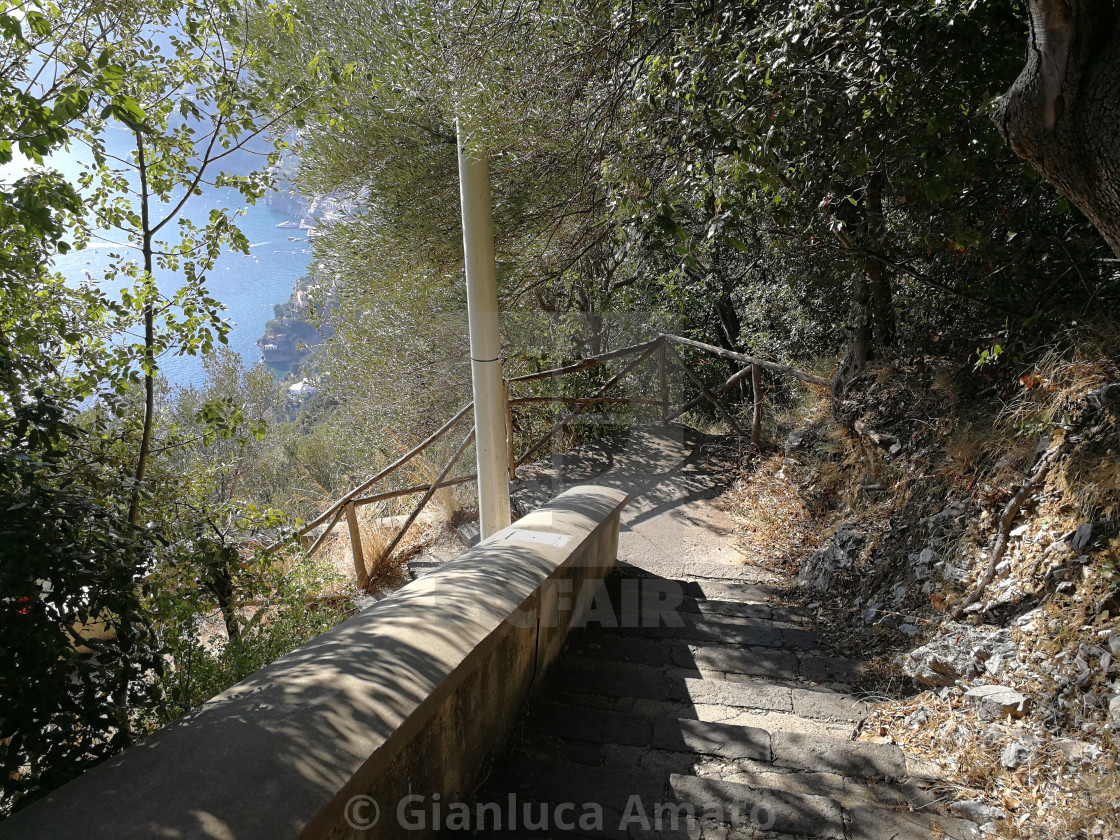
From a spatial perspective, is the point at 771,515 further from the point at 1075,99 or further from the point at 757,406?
the point at 1075,99

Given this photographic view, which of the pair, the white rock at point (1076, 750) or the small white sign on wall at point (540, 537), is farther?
the small white sign on wall at point (540, 537)

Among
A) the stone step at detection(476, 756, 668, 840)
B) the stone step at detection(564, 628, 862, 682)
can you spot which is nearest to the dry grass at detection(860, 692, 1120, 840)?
the stone step at detection(564, 628, 862, 682)

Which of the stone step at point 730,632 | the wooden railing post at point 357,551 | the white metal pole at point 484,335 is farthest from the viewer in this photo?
the wooden railing post at point 357,551

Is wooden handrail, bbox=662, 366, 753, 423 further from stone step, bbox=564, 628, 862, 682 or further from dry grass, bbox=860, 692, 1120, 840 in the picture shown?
dry grass, bbox=860, 692, 1120, 840

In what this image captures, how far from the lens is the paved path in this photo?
2166 mm

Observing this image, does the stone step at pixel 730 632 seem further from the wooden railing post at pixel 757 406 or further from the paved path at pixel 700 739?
the wooden railing post at pixel 757 406

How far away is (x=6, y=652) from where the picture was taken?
1.56m

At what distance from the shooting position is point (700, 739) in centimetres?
269

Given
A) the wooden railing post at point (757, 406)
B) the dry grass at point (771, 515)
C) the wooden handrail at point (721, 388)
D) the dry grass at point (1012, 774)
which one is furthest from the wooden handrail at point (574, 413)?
the dry grass at point (1012, 774)

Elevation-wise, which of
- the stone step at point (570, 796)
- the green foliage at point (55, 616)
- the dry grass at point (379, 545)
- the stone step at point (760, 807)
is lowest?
the dry grass at point (379, 545)

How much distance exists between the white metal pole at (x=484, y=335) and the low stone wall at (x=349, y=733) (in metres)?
1.82

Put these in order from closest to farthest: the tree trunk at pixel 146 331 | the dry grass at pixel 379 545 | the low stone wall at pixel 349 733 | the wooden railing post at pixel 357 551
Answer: the low stone wall at pixel 349 733, the tree trunk at pixel 146 331, the wooden railing post at pixel 357 551, the dry grass at pixel 379 545

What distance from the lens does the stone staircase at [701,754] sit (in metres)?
2.15

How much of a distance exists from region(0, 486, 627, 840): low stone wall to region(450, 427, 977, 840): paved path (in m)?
0.23
